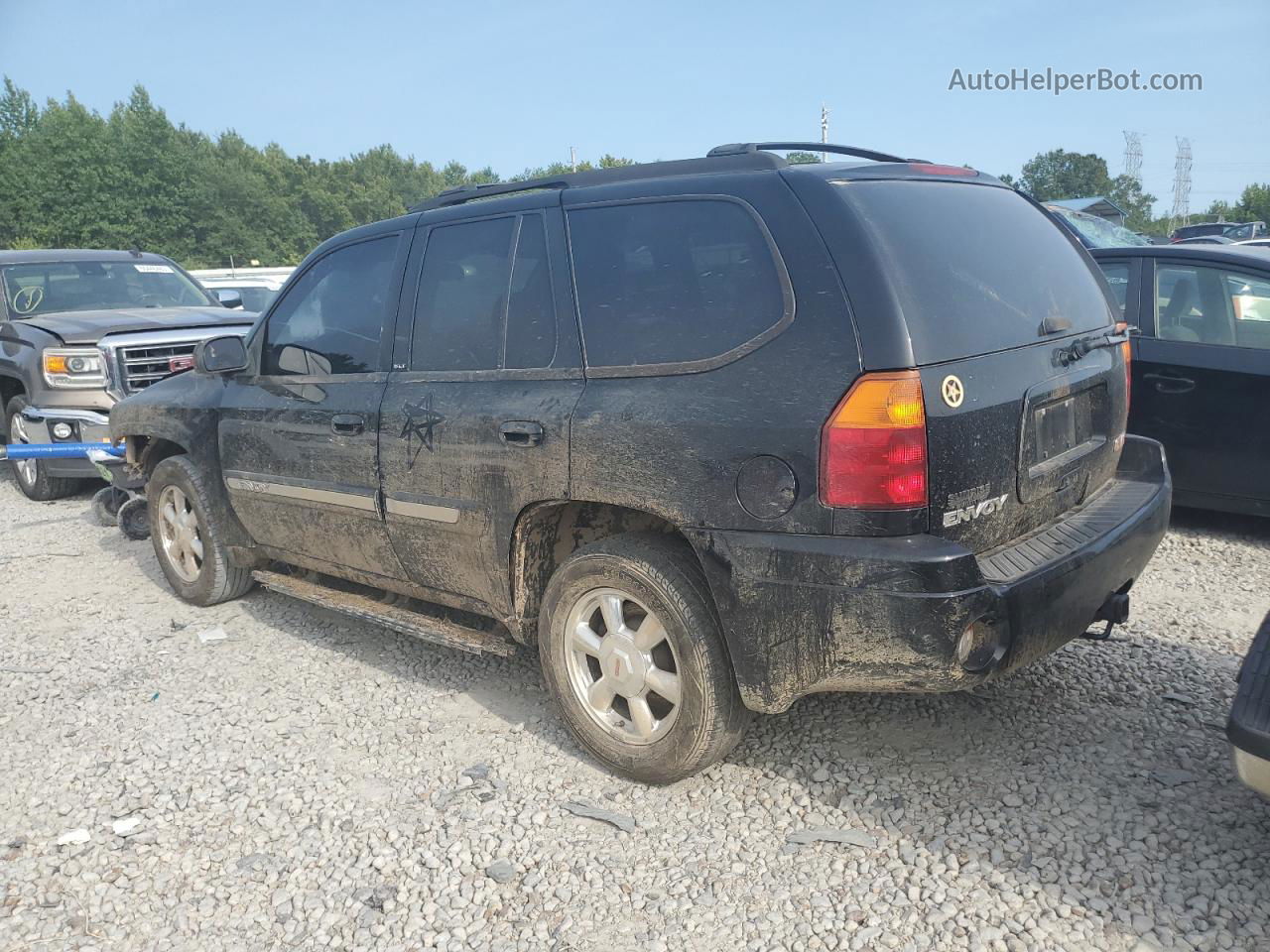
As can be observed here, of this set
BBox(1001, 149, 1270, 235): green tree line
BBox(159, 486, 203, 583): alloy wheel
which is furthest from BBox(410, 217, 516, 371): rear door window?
BBox(1001, 149, 1270, 235): green tree line

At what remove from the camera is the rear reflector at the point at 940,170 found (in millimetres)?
3209

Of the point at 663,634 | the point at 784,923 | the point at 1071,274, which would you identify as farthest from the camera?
the point at 1071,274

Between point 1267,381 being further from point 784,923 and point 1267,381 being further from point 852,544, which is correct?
point 784,923

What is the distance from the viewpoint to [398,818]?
3.13 metres

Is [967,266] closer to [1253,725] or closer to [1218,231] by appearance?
[1253,725]

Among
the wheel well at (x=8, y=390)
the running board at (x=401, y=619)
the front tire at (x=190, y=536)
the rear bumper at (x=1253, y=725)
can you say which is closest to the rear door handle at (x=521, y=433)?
the running board at (x=401, y=619)

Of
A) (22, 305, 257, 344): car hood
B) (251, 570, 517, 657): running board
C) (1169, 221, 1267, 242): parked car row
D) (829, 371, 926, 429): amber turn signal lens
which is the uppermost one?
(1169, 221, 1267, 242): parked car row

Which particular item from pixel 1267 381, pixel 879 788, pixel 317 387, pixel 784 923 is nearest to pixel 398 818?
pixel 784 923

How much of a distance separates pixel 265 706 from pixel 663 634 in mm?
1935

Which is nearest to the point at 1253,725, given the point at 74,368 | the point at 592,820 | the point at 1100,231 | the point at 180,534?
the point at 592,820

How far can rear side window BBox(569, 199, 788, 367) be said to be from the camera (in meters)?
2.80

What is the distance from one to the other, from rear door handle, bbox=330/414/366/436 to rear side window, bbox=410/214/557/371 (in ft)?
1.17

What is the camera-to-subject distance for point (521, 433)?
3225 millimetres

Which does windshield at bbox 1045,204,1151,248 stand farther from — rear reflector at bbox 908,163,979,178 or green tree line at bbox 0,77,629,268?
green tree line at bbox 0,77,629,268
